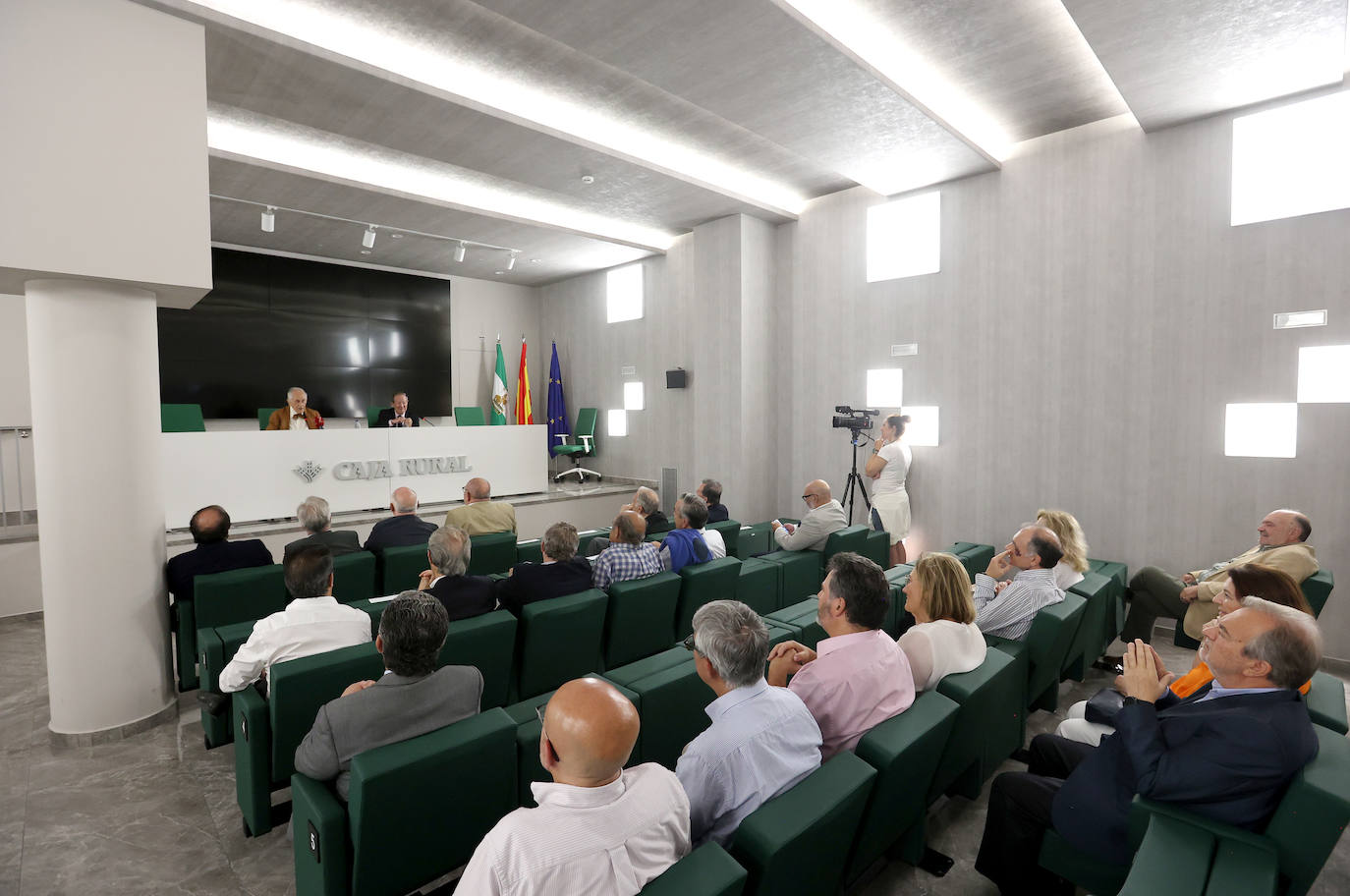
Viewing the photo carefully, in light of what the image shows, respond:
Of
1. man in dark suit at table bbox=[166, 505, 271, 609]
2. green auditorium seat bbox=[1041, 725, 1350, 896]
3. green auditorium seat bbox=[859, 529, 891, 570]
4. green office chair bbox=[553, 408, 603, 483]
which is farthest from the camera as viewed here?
green office chair bbox=[553, 408, 603, 483]

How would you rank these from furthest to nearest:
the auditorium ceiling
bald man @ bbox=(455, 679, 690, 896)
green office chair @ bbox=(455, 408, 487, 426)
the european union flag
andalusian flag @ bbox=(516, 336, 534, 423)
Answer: the european union flag
andalusian flag @ bbox=(516, 336, 534, 423)
green office chair @ bbox=(455, 408, 487, 426)
the auditorium ceiling
bald man @ bbox=(455, 679, 690, 896)

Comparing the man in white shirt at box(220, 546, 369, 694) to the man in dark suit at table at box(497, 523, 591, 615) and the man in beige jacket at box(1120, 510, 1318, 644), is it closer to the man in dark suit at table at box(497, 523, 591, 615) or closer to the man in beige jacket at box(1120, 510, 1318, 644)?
the man in dark suit at table at box(497, 523, 591, 615)

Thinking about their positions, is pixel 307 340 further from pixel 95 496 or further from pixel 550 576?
pixel 550 576

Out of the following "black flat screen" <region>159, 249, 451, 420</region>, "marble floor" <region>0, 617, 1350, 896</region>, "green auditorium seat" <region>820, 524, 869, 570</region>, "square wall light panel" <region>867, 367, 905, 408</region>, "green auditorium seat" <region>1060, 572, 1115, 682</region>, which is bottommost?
"marble floor" <region>0, 617, 1350, 896</region>

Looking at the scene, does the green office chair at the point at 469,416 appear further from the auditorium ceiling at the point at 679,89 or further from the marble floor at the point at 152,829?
the marble floor at the point at 152,829

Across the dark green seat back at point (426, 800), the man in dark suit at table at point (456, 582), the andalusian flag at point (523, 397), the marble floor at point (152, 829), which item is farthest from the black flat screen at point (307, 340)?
the dark green seat back at point (426, 800)

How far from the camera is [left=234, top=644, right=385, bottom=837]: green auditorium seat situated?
2.28 meters

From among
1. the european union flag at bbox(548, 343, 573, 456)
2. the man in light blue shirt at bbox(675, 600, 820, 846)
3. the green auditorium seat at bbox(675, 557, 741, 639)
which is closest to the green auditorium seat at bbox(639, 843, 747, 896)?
the man in light blue shirt at bbox(675, 600, 820, 846)

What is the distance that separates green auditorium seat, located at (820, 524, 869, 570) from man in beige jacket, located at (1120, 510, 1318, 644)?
186 centimetres

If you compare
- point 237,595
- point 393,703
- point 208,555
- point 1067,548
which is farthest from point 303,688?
point 1067,548

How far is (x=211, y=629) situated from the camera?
3090 mm

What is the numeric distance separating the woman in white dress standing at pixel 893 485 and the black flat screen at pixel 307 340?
6870 mm

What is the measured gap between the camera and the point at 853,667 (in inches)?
81.9

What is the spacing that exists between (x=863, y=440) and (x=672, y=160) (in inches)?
137
